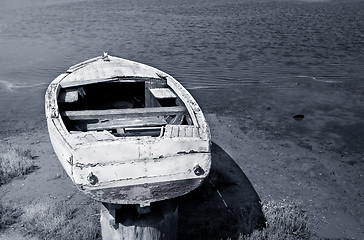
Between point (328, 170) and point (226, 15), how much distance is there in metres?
24.1

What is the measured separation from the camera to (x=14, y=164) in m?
8.06

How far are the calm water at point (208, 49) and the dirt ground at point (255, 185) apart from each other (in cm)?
290

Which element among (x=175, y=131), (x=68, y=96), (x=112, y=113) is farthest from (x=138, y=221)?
(x=68, y=96)

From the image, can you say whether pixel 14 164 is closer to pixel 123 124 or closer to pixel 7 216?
pixel 7 216

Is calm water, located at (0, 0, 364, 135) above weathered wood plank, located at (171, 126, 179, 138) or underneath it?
underneath

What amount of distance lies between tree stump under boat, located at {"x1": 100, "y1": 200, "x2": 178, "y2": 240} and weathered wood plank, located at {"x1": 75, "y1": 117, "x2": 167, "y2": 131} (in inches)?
61.4

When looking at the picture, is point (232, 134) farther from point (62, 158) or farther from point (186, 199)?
point (62, 158)

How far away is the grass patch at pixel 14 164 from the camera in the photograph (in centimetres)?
787

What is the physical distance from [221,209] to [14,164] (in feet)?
15.4

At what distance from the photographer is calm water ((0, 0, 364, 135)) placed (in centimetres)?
1362

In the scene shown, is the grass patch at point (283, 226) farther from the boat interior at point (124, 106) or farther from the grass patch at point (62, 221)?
the grass patch at point (62, 221)

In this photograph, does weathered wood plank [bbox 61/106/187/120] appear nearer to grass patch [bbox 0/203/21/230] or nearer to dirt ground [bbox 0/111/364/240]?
dirt ground [bbox 0/111/364/240]

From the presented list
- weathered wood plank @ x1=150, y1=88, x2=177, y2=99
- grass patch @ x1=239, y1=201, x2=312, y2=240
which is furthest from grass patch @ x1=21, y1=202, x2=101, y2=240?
grass patch @ x1=239, y1=201, x2=312, y2=240

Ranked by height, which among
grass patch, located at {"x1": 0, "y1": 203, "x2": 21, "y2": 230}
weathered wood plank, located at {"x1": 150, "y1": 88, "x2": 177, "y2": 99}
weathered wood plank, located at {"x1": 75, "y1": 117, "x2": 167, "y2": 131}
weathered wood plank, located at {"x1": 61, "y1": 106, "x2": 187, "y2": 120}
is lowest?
grass patch, located at {"x1": 0, "y1": 203, "x2": 21, "y2": 230}
